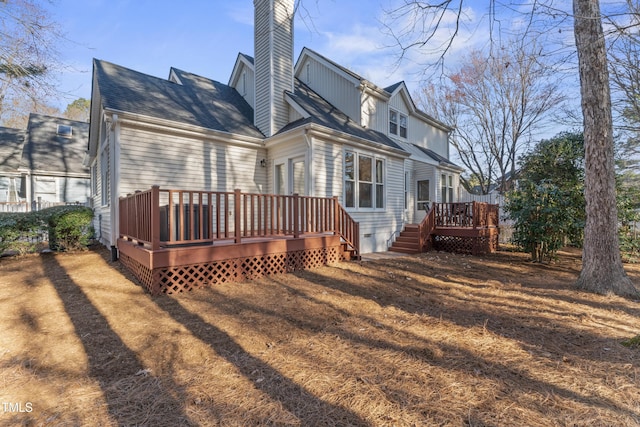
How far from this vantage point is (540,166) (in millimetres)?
9859

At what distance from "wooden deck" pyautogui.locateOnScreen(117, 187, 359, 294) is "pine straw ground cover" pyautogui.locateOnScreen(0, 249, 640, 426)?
446 millimetres

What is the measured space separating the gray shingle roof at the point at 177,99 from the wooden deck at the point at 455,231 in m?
6.00

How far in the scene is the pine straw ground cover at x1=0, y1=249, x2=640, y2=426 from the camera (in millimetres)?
2027

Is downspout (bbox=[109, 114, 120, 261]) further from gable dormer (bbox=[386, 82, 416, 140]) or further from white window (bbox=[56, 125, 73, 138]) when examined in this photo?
white window (bbox=[56, 125, 73, 138])

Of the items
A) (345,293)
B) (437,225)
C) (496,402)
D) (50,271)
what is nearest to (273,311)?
(345,293)

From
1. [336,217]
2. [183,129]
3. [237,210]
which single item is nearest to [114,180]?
[183,129]

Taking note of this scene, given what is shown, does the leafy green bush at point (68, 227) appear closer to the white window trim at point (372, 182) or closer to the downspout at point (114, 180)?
the downspout at point (114, 180)

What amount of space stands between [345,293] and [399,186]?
6984 mm

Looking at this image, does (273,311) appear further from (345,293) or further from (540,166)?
(540,166)

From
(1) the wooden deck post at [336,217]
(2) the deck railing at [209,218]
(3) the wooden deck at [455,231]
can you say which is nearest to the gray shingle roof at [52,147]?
(2) the deck railing at [209,218]

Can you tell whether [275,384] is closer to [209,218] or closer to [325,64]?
[209,218]

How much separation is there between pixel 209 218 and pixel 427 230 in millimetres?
7298

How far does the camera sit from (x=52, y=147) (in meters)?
17.9

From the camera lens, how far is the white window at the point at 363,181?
9.30m
